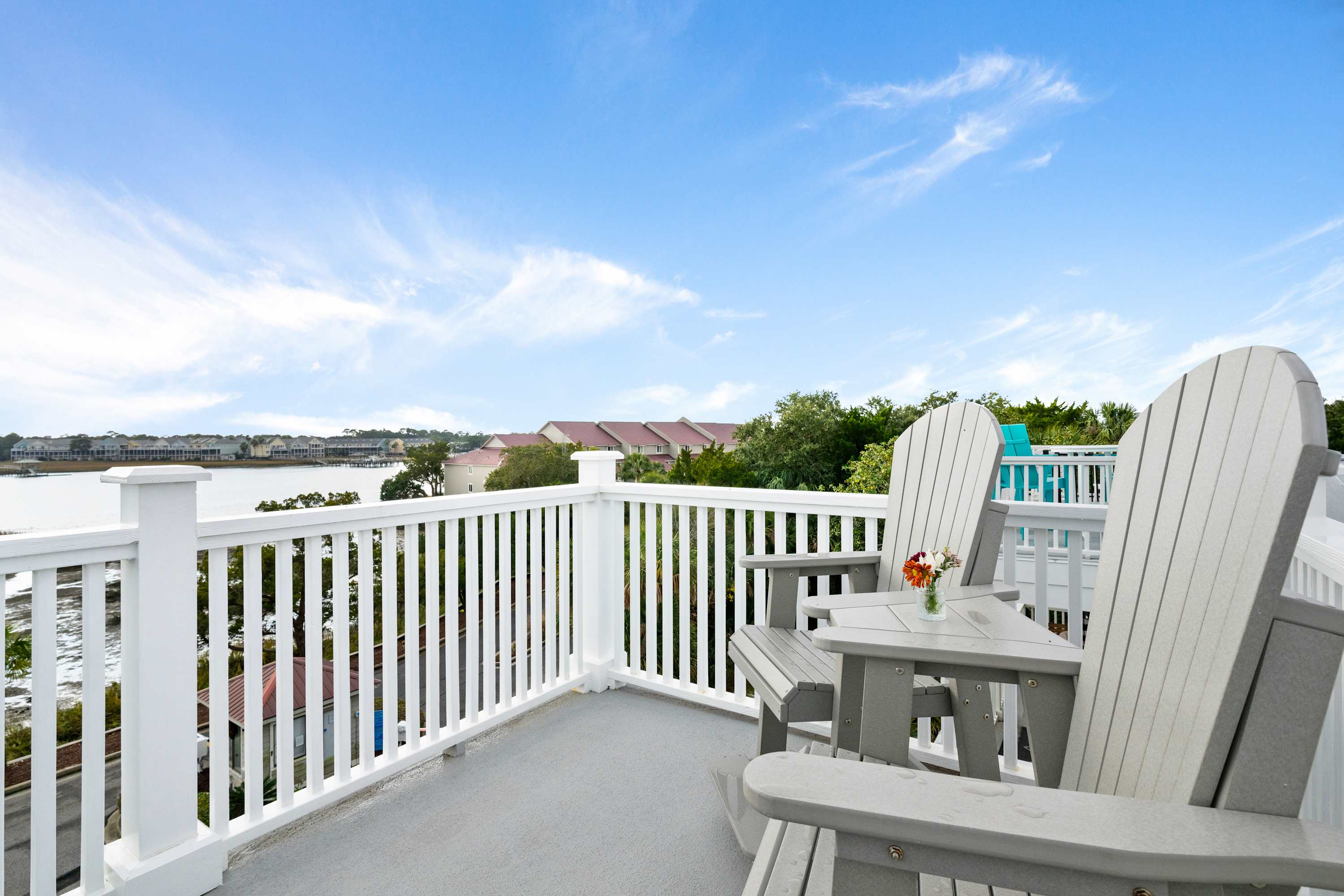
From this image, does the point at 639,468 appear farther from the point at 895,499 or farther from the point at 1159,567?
the point at 1159,567

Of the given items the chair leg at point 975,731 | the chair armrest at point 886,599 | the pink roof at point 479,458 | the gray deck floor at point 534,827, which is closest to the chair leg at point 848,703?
the chair armrest at point 886,599

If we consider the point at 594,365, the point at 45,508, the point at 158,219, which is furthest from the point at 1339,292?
the point at 158,219

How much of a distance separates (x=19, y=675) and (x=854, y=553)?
2484mm

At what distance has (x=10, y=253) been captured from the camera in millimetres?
4363

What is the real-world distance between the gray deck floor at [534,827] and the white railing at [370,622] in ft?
0.33

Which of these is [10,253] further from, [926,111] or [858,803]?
[926,111]

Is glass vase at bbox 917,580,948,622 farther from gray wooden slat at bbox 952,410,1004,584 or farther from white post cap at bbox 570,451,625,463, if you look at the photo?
white post cap at bbox 570,451,625,463

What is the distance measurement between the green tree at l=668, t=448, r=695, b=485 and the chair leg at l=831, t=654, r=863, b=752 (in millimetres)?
12332

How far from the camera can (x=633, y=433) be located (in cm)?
1227

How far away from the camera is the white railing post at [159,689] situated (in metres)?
1.66

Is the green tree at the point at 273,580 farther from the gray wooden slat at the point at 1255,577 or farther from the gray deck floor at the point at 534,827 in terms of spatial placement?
the gray wooden slat at the point at 1255,577

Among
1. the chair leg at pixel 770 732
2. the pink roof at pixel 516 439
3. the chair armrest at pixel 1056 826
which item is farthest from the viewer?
the pink roof at pixel 516 439

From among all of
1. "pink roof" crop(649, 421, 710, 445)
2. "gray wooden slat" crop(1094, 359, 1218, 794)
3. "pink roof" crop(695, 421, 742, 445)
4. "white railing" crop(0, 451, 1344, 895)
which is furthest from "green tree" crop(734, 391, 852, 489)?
"gray wooden slat" crop(1094, 359, 1218, 794)

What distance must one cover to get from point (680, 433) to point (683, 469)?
34.1 inches
